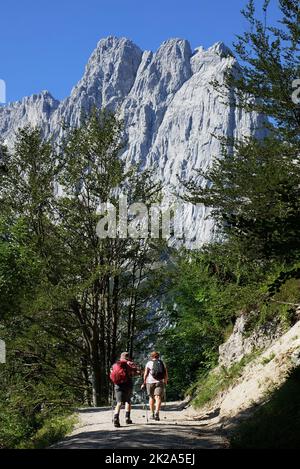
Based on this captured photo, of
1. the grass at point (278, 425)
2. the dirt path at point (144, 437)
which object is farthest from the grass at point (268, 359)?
the grass at point (278, 425)

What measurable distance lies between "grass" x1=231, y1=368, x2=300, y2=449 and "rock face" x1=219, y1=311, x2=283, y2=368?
737cm

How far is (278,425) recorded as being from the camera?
8.37 meters

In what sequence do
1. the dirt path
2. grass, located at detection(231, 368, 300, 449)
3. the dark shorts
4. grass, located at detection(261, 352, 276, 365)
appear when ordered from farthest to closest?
1. grass, located at detection(261, 352, 276, 365)
2. the dark shorts
3. the dirt path
4. grass, located at detection(231, 368, 300, 449)

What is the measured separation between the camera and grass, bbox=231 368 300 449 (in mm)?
7566

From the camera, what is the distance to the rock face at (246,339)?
58.5 ft

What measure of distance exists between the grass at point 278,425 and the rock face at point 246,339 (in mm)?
7373

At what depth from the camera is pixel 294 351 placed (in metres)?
13.6

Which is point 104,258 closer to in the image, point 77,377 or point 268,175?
point 77,377

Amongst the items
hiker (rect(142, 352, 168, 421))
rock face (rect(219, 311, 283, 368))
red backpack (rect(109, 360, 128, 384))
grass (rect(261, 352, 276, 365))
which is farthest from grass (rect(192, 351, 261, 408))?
red backpack (rect(109, 360, 128, 384))

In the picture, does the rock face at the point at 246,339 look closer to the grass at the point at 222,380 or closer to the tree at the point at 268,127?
the grass at the point at 222,380

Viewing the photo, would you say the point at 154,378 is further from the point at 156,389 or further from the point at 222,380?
the point at 222,380

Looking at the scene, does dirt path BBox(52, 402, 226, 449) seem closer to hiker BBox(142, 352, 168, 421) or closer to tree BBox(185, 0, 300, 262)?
hiker BBox(142, 352, 168, 421)

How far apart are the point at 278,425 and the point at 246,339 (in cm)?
1093
